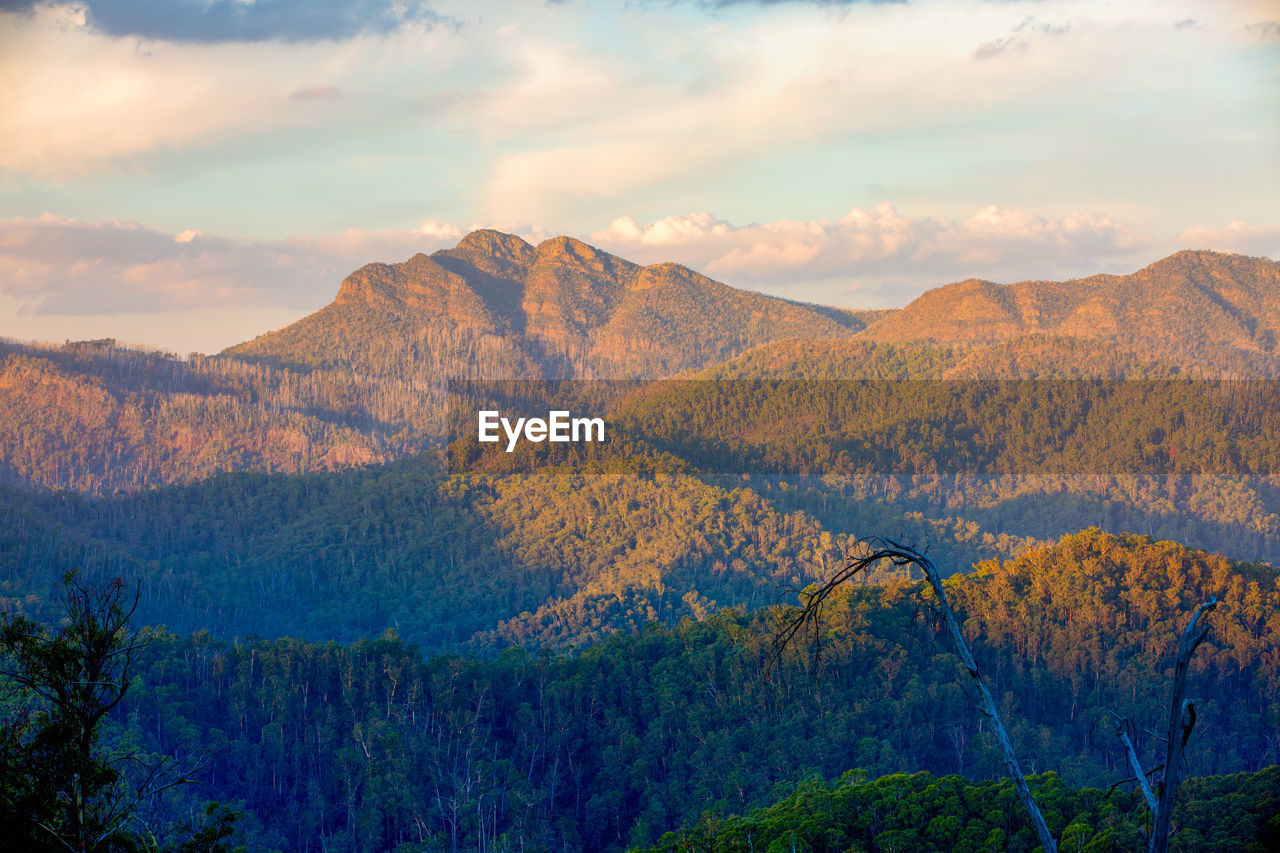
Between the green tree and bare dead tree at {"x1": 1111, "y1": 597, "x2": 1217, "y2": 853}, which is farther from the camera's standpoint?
the green tree

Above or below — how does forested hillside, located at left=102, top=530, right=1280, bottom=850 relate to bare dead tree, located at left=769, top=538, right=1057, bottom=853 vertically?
below

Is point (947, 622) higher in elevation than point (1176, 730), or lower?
higher

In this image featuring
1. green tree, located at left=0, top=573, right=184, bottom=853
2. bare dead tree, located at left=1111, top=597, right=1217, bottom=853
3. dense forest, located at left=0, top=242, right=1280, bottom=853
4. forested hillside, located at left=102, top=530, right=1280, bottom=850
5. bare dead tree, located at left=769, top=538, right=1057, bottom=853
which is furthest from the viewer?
forested hillside, located at left=102, top=530, right=1280, bottom=850

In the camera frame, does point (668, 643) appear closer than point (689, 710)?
No

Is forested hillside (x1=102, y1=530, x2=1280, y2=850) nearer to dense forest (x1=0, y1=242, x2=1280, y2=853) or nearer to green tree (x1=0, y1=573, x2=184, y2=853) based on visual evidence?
dense forest (x1=0, y1=242, x2=1280, y2=853)

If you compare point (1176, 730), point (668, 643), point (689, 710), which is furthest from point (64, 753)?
point (668, 643)

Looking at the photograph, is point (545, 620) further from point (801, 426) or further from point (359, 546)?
point (801, 426)

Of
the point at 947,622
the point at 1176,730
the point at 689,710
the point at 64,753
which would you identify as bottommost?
the point at 689,710

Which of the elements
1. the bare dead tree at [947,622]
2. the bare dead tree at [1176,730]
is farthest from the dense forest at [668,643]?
the bare dead tree at [1176,730]

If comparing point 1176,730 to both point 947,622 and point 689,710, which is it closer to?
point 947,622

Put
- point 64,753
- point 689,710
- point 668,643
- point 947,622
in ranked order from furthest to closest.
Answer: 1. point 668,643
2. point 689,710
3. point 64,753
4. point 947,622

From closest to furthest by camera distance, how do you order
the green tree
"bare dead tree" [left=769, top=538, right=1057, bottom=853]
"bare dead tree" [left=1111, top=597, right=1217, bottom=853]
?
"bare dead tree" [left=769, top=538, right=1057, bottom=853] → "bare dead tree" [left=1111, top=597, right=1217, bottom=853] → the green tree

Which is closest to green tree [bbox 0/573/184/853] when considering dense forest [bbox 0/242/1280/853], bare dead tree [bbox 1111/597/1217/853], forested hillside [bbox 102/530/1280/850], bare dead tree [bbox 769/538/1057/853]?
dense forest [bbox 0/242/1280/853]
